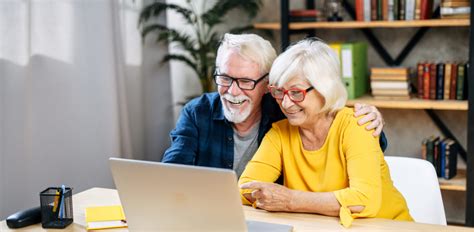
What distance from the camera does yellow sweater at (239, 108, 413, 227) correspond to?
1874mm

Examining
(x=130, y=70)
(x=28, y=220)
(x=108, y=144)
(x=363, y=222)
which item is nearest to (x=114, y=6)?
(x=130, y=70)

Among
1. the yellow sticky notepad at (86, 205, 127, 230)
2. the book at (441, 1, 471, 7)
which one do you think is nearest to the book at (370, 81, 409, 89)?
the book at (441, 1, 471, 7)

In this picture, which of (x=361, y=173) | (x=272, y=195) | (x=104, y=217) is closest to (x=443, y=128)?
(x=361, y=173)

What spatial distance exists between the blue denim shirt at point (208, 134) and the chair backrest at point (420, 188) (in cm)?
42

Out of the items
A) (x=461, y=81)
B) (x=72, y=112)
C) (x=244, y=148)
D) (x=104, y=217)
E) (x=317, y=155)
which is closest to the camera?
(x=104, y=217)

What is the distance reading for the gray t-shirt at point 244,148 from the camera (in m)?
2.31

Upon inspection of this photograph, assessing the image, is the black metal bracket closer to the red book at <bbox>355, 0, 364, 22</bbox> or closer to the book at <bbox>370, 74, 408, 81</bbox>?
the book at <bbox>370, 74, 408, 81</bbox>

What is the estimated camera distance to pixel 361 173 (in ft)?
6.20

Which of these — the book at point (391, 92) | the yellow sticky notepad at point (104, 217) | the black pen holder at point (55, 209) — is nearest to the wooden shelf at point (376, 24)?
the book at point (391, 92)

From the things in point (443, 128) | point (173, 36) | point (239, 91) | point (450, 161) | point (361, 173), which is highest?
point (173, 36)

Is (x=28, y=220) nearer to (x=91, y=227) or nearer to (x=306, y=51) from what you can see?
(x=91, y=227)

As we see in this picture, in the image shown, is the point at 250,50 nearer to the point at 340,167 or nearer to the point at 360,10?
the point at 340,167

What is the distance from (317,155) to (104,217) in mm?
634

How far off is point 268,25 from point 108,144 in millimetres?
1146
